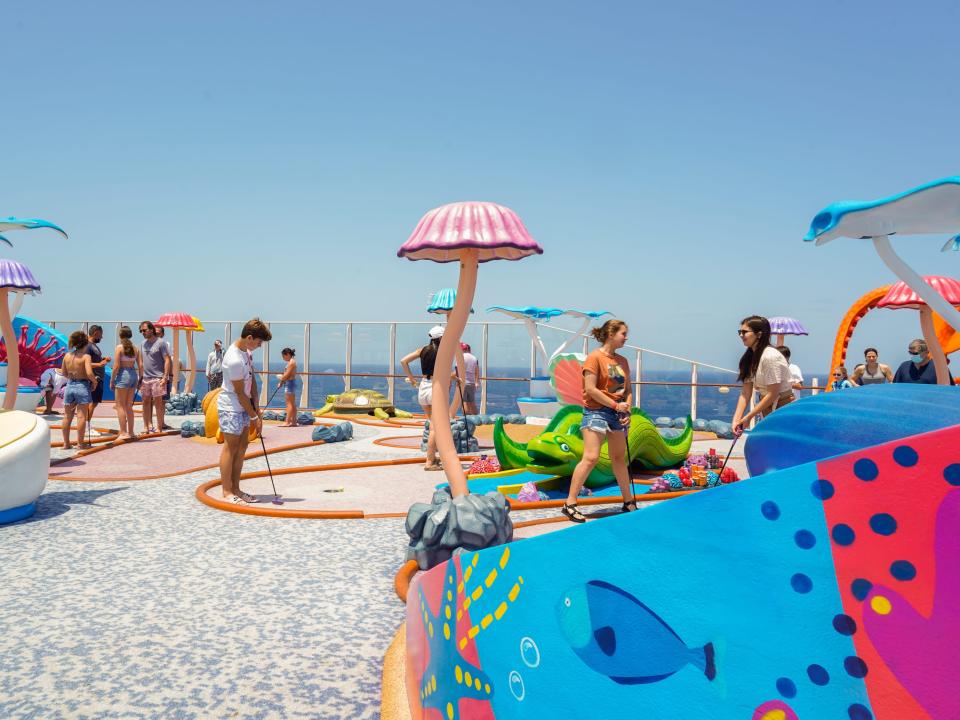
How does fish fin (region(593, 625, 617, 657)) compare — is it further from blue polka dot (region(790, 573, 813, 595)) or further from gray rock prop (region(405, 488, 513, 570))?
gray rock prop (region(405, 488, 513, 570))

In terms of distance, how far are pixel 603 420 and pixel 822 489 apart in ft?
15.4

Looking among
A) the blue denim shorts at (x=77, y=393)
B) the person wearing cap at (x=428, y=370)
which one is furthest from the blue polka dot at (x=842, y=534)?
the blue denim shorts at (x=77, y=393)

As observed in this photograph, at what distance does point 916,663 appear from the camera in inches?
42.3

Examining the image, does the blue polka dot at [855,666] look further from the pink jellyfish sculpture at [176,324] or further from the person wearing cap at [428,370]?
the pink jellyfish sculpture at [176,324]

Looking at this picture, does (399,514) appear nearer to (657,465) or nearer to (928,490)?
(657,465)

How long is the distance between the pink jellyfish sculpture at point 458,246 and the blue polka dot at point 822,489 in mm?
3741

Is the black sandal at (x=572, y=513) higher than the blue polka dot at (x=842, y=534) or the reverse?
the reverse

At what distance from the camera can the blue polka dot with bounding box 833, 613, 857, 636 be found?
44.8 inches

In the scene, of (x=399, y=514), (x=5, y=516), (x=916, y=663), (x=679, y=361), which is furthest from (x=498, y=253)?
(x=679, y=361)

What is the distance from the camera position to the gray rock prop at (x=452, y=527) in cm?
436

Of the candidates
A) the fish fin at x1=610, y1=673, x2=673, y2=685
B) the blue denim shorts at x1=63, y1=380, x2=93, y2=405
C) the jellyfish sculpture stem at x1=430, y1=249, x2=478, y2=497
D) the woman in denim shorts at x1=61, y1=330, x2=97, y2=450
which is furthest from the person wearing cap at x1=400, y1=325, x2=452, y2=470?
the fish fin at x1=610, y1=673, x2=673, y2=685

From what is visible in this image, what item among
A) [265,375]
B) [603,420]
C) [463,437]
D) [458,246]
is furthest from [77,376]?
[265,375]

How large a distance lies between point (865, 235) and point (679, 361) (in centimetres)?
1143

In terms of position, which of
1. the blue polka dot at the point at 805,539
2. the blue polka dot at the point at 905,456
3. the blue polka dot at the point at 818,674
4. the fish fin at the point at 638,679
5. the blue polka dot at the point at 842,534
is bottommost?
the fish fin at the point at 638,679
